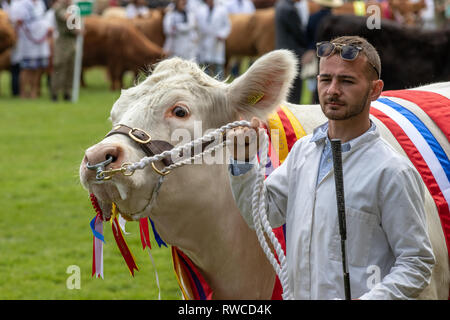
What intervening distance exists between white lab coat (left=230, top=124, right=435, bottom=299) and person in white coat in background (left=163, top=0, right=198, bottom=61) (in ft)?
46.2

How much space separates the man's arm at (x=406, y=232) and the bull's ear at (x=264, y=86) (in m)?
1.14

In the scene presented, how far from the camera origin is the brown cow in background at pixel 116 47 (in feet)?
57.8

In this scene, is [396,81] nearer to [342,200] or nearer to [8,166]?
[8,166]

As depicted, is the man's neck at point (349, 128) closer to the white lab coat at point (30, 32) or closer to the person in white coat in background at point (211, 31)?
the white lab coat at point (30, 32)

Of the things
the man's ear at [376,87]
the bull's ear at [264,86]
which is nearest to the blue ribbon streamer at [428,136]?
the bull's ear at [264,86]

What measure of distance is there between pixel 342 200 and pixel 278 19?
934cm

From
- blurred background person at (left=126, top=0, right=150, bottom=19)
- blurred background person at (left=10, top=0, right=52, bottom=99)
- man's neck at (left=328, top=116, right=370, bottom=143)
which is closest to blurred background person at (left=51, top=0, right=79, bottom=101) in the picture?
blurred background person at (left=10, top=0, right=52, bottom=99)

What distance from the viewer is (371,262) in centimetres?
239

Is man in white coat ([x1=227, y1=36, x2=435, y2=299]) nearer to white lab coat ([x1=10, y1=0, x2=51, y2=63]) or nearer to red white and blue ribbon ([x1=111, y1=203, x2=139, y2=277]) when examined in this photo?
red white and blue ribbon ([x1=111, y1=203, x2=139, y2=277])

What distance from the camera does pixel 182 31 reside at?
16500 millimetres

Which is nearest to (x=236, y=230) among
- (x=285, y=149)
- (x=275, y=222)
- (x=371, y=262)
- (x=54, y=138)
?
(x=285, y=149)

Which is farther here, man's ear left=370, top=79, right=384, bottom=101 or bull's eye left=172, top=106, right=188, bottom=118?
bull's eye left=172, top=106, right=188, bottom=118

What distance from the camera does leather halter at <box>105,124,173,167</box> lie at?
10.2 feet

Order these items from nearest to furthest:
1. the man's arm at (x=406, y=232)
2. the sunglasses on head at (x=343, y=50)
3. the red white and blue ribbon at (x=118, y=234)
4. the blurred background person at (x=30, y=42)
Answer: the man's arm at (x=406, y=232), the sunglasses on head at (x=343, y=50), the red white and blue ribbon at (x=118, y=234), the blurred background person at (x=30, y=42)
